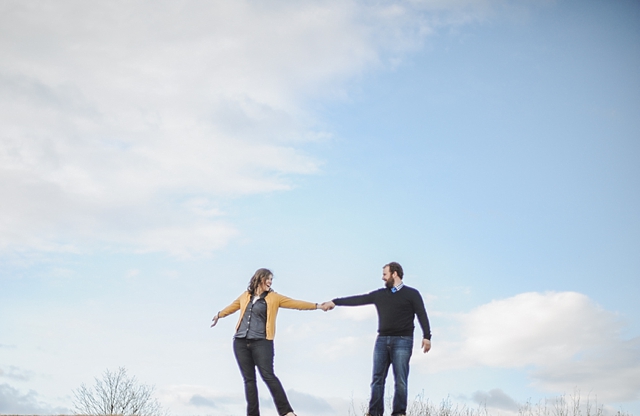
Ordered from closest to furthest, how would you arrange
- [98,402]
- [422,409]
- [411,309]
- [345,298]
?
[411,309], [345,298], [422,409], [98,402]

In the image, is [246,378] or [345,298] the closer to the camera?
[246,378]

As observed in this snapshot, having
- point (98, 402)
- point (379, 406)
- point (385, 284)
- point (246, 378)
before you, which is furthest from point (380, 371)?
point (98, 402)

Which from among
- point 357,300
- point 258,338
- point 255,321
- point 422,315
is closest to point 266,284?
point 255,321

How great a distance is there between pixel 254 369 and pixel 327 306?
1.77 meters

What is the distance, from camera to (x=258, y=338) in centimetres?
1060

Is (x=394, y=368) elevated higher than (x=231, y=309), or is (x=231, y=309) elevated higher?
(x=231, y=309)

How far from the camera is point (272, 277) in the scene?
10898 mm

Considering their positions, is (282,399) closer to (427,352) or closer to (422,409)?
(427,352)

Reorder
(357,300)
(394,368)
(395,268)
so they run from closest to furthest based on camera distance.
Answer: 1. (394,368)
2. (395,268)
3. (357,300)

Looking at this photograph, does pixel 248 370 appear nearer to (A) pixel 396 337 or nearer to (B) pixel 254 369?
(B) pixel 254 369

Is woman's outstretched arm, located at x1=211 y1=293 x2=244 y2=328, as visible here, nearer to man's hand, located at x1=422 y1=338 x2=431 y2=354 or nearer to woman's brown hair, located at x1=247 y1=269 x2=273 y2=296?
woman's brown hair, located at x1=247 y1=269 x2=273 y2=296

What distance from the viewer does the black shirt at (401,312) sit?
11.1m

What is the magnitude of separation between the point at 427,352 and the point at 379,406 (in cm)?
117

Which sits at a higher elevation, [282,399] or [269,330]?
[269,330]
